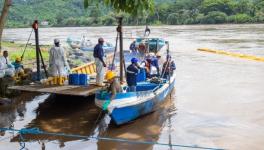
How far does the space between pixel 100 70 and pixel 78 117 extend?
5.29 feet

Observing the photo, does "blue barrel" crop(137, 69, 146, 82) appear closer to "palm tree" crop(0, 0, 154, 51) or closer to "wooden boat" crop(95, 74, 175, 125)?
"wooden boat" crop(95, 74, 175, 125)

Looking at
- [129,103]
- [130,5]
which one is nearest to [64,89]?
[129,103]

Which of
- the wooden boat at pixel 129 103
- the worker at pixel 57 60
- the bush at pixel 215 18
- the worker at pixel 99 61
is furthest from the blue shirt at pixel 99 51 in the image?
the bush at pixel 215 18

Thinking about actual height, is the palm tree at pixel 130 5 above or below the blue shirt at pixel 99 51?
above

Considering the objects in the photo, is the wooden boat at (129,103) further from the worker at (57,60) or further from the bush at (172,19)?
the bush at (172,19)

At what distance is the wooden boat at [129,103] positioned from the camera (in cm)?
1115

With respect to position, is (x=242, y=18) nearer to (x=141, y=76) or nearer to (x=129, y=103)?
(x=141, y=76)

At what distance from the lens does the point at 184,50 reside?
36281mm

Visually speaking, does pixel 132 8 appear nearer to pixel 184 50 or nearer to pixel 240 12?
pixel 184 50

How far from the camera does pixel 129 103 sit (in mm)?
11422

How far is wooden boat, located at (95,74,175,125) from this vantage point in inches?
439

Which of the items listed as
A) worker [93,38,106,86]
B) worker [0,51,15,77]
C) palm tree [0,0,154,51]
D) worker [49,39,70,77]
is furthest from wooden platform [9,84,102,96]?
palm tree [0,0,154,51]

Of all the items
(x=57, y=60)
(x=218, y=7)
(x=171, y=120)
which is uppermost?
(x=218, y=7)

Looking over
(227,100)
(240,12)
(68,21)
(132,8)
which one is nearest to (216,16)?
(240,12)
